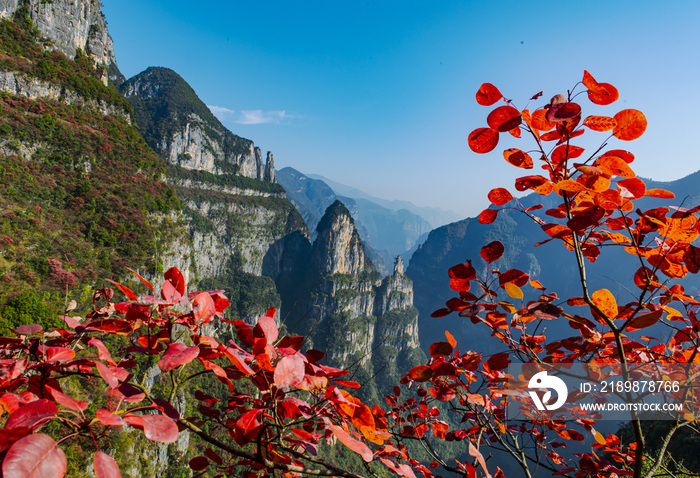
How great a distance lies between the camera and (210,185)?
58.3 m

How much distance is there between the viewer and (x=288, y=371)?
84 cm

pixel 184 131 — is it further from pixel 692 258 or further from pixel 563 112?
pixel 692 258

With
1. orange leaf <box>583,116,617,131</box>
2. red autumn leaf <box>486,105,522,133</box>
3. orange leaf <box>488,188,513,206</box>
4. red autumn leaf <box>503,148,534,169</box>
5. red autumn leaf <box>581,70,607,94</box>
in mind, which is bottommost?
orange leaf <box>488,188,513,206</box>

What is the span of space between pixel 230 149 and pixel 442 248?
7112cm

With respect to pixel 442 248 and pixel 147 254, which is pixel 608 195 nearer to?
pixel 147 254

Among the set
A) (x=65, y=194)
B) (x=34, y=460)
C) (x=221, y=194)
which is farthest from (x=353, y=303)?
(x=34, y=460)

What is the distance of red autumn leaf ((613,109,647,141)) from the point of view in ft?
3.24

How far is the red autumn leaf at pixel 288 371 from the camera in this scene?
0.82 meters

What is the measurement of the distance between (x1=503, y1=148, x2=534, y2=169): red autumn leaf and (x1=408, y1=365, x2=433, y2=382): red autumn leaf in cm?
87

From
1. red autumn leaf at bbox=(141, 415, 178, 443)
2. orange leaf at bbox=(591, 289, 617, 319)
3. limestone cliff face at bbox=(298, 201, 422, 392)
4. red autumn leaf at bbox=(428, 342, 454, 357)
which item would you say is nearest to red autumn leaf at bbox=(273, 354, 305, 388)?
red autumn leaf at bbox=(141, 415, 178, 443)

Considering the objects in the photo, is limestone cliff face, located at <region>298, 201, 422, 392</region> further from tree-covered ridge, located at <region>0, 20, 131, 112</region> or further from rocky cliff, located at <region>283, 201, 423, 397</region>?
tree-covered ridge, located at <region>0, 20, 131, 112</region>

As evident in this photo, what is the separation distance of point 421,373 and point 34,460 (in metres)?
1.10

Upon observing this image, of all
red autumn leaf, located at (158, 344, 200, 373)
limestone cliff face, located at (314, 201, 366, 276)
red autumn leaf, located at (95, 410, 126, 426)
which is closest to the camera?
red autumn leaf, located at (95, 410, 126, 426)

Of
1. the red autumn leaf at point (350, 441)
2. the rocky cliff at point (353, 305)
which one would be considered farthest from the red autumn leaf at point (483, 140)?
the rocky cliff at point (353, 305)
